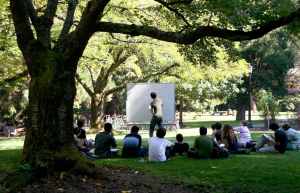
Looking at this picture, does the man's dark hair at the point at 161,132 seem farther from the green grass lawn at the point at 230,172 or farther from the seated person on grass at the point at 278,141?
the seated person on grass at the point at 278,141

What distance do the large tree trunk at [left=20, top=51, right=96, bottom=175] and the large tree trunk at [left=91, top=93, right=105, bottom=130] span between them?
17.1 m

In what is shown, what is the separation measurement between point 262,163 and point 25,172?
5462 mm

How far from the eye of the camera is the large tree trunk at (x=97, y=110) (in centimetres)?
2338

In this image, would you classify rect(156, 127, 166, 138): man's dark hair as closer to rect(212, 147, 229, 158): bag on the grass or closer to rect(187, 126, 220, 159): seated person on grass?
rect(187, 126, 220, 159): seated person on grass

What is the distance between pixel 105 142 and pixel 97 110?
1480cm

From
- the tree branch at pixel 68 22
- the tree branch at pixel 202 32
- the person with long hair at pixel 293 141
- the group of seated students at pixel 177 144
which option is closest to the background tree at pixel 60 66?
the tree branch at pixel 202 32

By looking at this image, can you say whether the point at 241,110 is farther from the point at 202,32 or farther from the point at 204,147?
the point at 202,32

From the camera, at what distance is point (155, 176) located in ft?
21.4

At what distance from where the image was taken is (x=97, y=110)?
925 inches

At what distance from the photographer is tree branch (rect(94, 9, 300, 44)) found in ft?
17.5

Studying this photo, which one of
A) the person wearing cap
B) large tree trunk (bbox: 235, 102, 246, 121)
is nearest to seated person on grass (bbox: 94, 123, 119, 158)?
the person wearing cap

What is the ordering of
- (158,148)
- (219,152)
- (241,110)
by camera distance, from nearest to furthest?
(158,148) < (219,152) < (241,110)

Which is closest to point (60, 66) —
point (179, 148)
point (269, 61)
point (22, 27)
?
point (22, 27)

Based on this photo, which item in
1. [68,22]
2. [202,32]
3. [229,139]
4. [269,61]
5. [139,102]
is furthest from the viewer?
[269,61]
